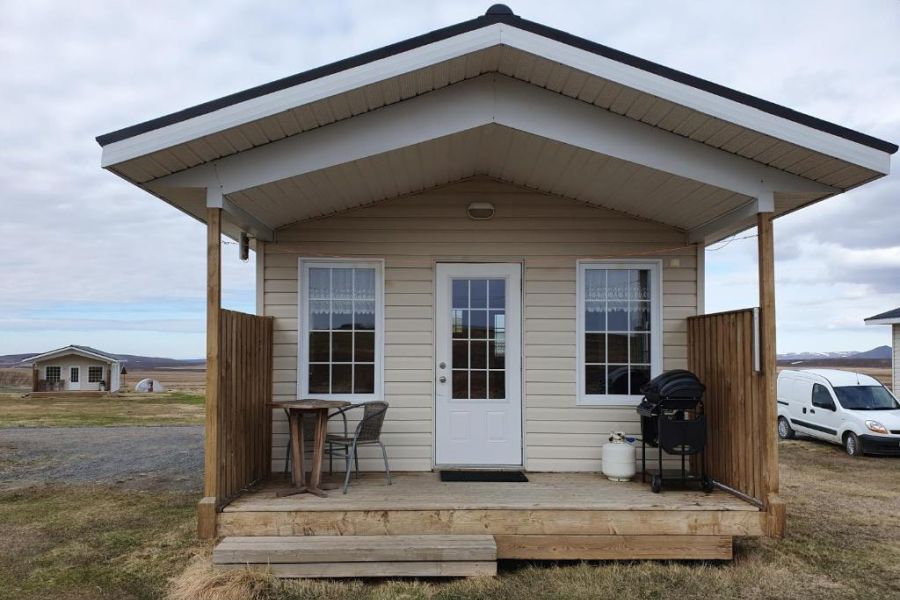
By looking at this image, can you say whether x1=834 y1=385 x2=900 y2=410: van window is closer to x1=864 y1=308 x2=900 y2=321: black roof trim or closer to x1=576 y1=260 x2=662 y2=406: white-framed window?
x1=864 y1=308 x2=900 y2=321: black roof trim

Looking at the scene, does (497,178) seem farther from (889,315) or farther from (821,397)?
(889,315)

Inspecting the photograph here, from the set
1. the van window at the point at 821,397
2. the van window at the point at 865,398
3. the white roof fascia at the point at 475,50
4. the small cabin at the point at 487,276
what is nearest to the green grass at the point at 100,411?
the small cabin at the point at 487,276

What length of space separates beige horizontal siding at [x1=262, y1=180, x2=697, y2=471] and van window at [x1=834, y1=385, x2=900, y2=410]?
20.5 feet

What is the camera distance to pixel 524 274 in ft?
19.7

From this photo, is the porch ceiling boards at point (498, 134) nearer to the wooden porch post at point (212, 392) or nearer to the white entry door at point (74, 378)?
the wooden porch post at point (212, 392)

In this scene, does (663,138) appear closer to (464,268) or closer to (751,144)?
(751,144)

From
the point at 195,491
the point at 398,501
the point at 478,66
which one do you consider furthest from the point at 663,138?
the point at 195,491

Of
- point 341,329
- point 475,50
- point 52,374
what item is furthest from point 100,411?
point 475,50

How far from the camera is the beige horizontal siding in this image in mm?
5953

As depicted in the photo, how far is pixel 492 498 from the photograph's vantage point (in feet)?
15.7

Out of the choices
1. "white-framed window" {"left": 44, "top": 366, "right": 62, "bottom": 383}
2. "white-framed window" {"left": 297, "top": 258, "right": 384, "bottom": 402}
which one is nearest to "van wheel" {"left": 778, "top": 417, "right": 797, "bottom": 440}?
"white-framed window" {"left": 297, "top": 258, "right": 384, "bottom": 402}

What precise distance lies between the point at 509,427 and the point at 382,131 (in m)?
2.87

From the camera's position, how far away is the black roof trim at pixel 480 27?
4043 mm

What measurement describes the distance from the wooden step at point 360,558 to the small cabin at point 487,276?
0.06 feet
